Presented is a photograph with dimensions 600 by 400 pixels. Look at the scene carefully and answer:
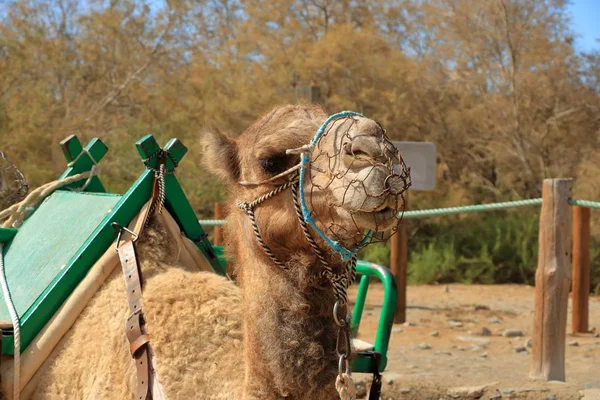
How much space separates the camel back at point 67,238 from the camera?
9.46 ft

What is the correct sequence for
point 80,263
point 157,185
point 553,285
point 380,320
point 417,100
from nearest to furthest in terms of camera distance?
point 80,263
point 157,185
point 380,320
point 553,285
point 417,100

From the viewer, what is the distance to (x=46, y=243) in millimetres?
3248

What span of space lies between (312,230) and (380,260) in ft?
35.4

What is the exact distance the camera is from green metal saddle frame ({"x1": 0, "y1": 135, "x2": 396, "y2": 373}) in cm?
290

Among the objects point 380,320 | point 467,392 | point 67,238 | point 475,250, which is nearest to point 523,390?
point 467,392

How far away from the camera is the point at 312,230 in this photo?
7.46 feet

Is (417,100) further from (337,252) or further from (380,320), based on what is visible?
(337,252)

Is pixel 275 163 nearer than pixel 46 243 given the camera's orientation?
Yes

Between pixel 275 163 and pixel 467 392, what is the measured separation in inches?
134

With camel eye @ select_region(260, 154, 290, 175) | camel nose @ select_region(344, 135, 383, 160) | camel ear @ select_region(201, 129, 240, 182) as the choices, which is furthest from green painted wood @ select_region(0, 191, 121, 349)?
camel nose @ select_region(344, 135, 383, 160)

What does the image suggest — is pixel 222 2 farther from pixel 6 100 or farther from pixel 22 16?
pixel 6 100

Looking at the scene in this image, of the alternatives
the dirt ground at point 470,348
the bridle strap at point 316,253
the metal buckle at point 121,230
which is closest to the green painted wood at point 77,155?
the metal buckle at point 121,230

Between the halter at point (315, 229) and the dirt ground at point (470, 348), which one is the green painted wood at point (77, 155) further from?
the dirt ground at point (470, 348)

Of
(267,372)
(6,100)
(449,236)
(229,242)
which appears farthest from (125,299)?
(6,100)
